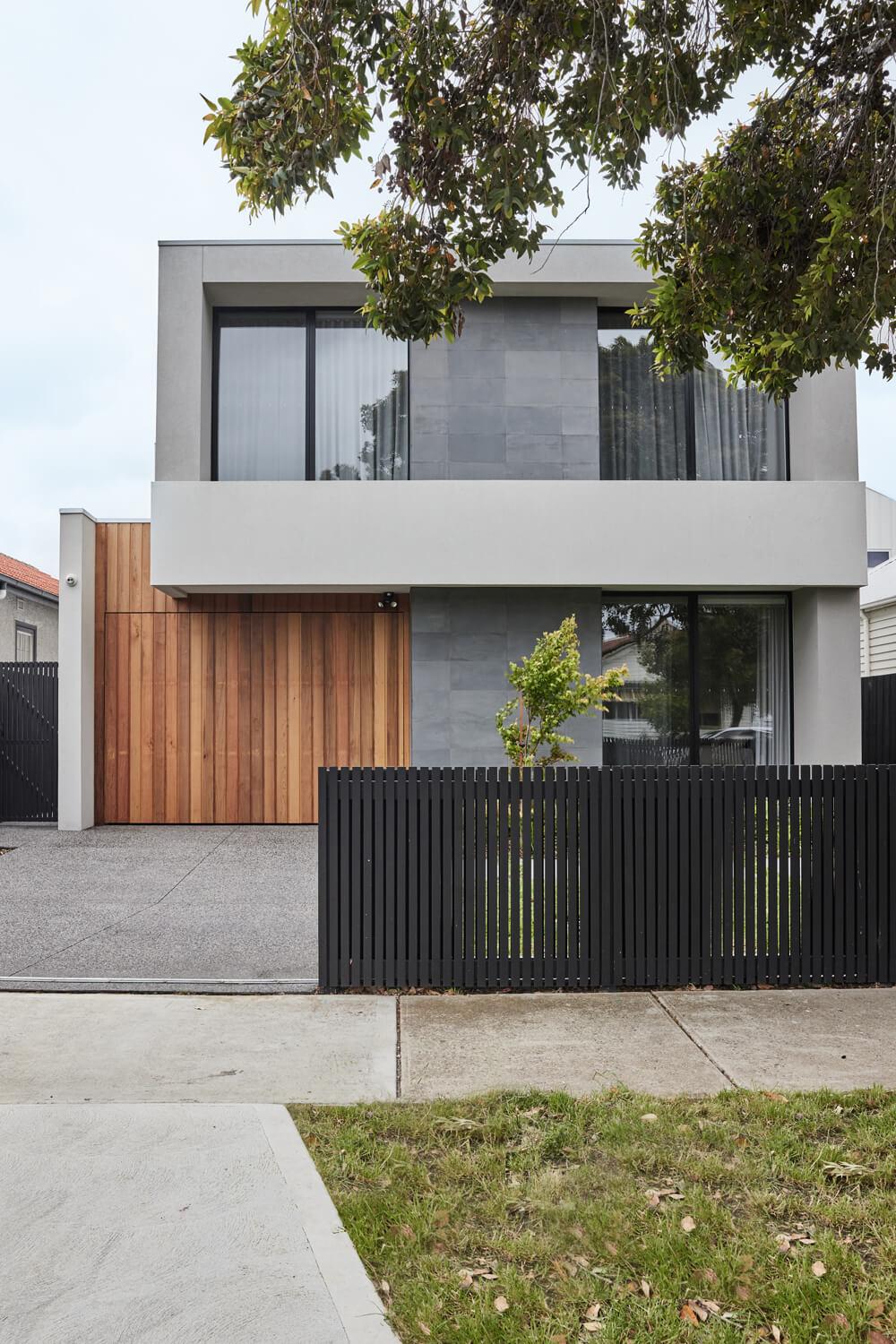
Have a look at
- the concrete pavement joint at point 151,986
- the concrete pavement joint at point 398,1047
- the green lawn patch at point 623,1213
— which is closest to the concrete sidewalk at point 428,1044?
the concrete pavement joint at point 398,1047

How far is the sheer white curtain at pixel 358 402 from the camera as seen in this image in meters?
12.6

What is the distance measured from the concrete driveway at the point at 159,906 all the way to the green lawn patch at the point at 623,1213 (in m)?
2.53

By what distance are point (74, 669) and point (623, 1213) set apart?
1065cm

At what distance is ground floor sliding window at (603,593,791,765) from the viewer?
41.2 ft

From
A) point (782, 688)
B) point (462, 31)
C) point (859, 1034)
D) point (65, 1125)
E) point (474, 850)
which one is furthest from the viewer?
point (782, 688)

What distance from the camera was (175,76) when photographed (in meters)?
6.75

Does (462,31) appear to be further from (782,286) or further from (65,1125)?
(65,1125)

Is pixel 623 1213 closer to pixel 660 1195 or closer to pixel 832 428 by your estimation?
pixel 660 1195

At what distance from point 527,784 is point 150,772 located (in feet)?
26.8

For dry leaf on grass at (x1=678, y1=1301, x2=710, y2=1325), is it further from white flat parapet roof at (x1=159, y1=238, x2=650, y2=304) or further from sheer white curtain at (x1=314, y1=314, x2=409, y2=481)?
white flat parapet roof at (x1=159, y1=238, x2=650, y2=304)

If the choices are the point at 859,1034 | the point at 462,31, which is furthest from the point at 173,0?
the point at 859,1034

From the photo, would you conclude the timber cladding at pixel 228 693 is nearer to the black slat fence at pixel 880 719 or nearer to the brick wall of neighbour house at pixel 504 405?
the brick wall of neighbour house at pixel 504 405

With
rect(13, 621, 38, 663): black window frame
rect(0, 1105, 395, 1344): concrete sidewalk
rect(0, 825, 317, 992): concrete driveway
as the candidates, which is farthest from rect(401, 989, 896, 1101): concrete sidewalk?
rect(13, 621, 38, 663): black window frame

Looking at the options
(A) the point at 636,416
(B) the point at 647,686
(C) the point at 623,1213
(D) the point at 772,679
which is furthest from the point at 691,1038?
(A) the point at 636,416
